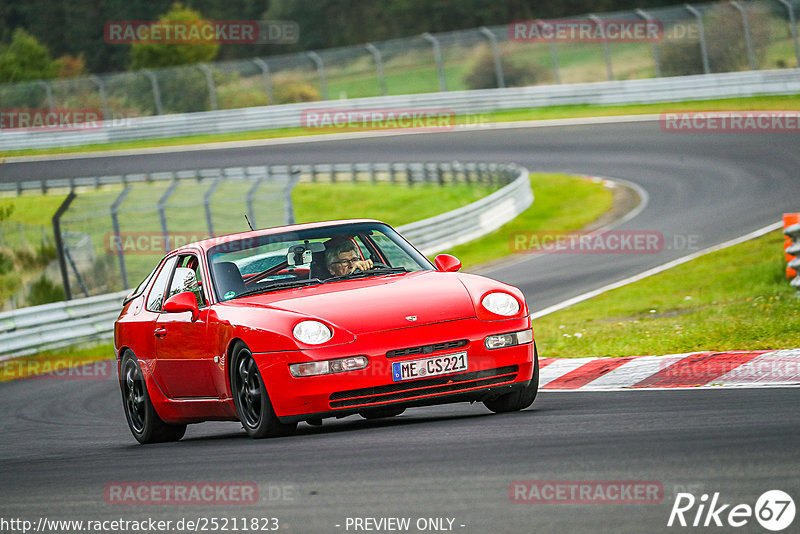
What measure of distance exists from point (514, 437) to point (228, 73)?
1606 inches

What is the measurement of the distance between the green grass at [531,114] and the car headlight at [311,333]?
28.3m

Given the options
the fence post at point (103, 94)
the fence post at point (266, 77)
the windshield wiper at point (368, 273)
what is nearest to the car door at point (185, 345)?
the windshield wiper at point (368, 273)

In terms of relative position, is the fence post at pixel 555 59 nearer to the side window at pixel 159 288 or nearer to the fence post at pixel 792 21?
the fence post at pixel 792 21

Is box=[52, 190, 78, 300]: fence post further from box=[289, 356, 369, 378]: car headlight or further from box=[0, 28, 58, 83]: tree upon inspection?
box=[0, 28, 58, 83]: tree

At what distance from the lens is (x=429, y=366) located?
24.1 ft

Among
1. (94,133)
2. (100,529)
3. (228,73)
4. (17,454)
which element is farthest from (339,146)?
→ (100,529)

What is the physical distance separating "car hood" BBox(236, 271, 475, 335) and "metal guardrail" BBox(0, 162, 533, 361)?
11297 mm

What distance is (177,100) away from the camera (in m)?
48.0

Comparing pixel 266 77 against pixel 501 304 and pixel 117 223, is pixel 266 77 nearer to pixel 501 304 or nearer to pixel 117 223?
pixel 117 223

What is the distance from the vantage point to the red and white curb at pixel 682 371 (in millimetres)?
8352

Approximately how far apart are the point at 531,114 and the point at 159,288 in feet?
109

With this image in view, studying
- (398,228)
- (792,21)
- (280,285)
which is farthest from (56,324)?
(792,21)

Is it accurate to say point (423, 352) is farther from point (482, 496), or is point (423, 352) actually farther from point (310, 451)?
point (482, 496)

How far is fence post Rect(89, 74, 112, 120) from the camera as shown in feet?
149
